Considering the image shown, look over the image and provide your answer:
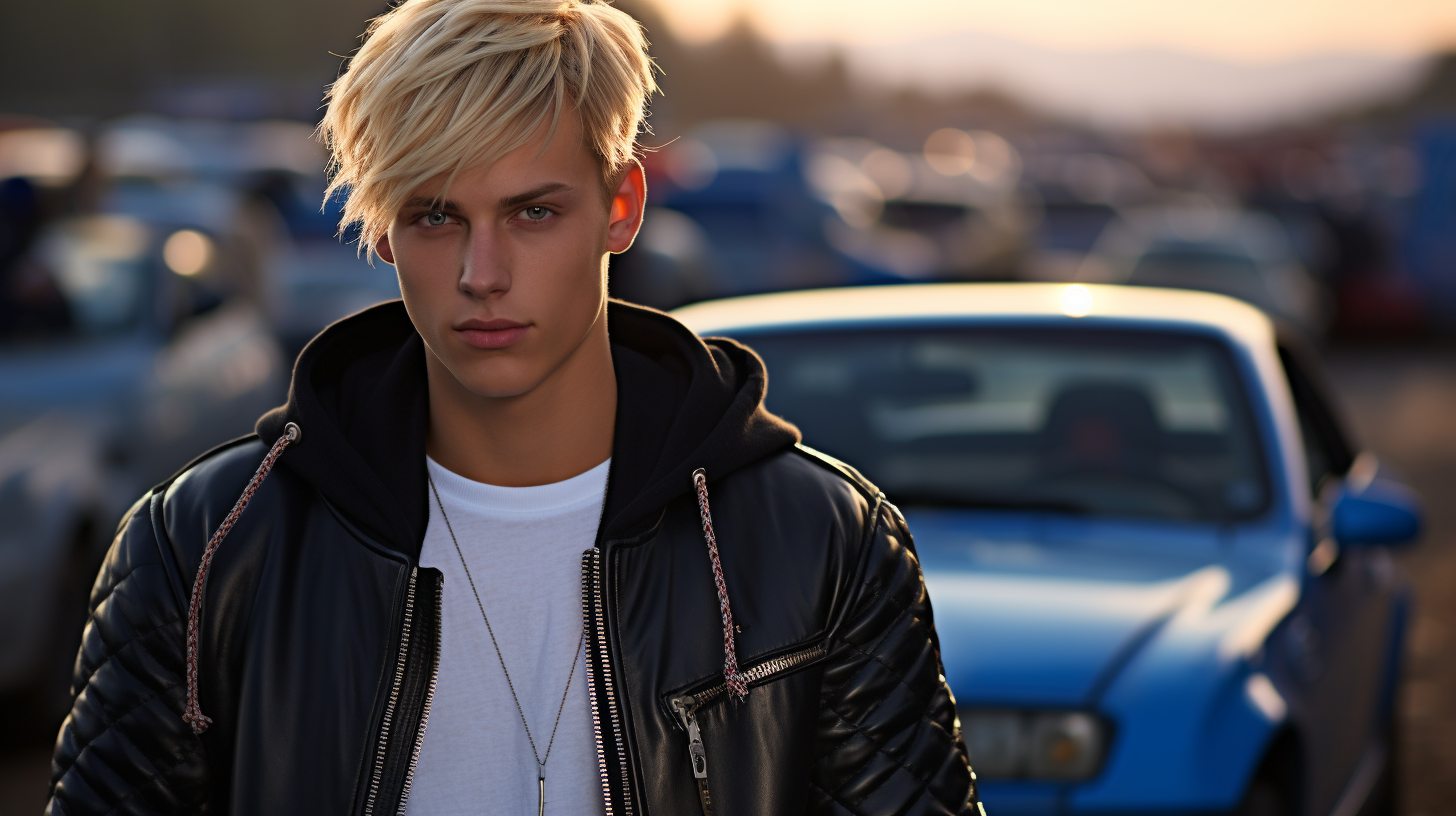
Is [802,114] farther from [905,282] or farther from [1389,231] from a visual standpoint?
[905,282]

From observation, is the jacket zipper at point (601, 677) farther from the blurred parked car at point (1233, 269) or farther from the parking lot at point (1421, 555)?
the blurred parked car at point (1233, 269)

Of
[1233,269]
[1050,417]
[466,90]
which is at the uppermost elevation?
[466,90]

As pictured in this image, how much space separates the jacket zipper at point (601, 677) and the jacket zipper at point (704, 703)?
69 mm

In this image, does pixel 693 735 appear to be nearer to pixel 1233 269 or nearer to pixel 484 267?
pixel 484 267

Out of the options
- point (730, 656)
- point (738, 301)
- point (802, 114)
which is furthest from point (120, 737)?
point (802, 114)

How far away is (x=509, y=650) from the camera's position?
6.00 feet

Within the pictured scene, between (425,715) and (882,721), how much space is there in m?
0.51

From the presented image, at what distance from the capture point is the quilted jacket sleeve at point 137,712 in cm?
171

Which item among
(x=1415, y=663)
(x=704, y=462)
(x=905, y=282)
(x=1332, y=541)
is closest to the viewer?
(x=704, y=462)

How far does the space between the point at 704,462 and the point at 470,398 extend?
29cm

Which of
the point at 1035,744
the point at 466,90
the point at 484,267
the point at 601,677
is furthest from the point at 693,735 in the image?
the point at 1035,744

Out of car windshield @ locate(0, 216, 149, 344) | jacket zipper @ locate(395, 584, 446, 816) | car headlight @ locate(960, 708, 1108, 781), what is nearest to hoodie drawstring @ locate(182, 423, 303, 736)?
jacket zipper @ locate(395, 584, 446, 816)

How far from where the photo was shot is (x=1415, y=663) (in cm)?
708

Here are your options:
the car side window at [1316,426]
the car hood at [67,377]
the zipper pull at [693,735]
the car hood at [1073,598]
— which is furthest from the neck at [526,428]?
the car hood at [67,377]
